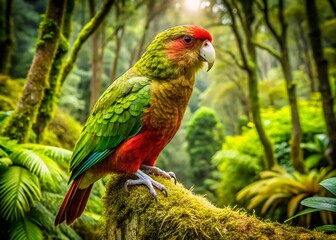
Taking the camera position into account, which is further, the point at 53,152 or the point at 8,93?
the point at 8,93

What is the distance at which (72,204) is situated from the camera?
7.70 feet

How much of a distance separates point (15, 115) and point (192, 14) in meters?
9.95

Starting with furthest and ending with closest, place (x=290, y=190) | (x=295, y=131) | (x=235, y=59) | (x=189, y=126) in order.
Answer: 1. (x=189, y=126)
2. (x=235, y=59)
3. (x=295, y=131)
4. (x=290, y=190)

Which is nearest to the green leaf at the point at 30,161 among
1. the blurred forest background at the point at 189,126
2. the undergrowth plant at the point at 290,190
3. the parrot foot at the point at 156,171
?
the blurred forest background at the point at 189,126

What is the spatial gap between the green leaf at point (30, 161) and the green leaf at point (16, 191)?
9 cm

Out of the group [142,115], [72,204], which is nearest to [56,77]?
[72,204]

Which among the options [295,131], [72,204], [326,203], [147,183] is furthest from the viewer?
[295,131]

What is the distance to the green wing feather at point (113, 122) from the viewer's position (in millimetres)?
2148

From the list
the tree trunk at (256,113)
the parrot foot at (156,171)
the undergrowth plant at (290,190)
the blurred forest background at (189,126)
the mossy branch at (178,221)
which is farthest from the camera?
the tree trunk at (256,113)

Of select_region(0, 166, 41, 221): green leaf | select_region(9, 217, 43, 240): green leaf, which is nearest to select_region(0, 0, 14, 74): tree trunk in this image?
select_region(0, 166, 41, 221): green leaf

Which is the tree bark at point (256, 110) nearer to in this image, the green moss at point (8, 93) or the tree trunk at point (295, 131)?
the tree trunk at point (295, 131)

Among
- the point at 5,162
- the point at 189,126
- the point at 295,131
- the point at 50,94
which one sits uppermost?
the point at 50,94

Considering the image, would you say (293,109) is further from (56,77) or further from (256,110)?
(56,77)

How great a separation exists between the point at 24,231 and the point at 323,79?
Result: 5273mm
